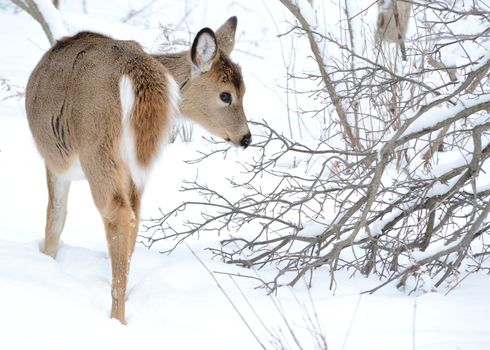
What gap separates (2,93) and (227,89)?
5990 millimetres

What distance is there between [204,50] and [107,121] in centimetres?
136

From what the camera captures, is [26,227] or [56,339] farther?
[26,227]

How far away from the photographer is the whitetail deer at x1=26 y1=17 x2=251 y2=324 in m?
4.71

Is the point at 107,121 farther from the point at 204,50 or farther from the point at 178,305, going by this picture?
the point at 204,50

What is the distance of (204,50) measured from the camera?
19.4ft

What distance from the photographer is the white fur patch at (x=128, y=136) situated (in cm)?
470

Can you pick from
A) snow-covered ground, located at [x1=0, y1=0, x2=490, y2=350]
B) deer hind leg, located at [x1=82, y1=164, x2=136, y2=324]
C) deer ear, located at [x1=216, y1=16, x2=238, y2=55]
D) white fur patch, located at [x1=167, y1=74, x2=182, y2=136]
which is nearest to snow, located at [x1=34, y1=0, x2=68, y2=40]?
snow-covered ground, located at [x1=0, y1=0, x2=490, y2=350]

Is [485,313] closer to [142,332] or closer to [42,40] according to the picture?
[142,332]

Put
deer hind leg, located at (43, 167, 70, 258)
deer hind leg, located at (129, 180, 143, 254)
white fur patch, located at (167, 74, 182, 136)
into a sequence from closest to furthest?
white fur patch, located at (167, 74, 182, 136), deer hind leg, located at (129, 180, 143, 254), deer hind leg, located at (43, 167, 70, 258)

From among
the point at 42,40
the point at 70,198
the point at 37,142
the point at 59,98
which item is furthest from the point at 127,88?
the point at 42,40

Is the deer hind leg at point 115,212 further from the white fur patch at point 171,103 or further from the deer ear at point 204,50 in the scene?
the deer ear at point 204,50

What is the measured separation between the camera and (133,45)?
5465 millimetres

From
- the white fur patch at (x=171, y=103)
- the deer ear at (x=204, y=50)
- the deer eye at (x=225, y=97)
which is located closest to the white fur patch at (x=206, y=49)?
the deer ear at (x=204, y=50)

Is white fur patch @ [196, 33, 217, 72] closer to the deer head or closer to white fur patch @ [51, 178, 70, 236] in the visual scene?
the deer head
